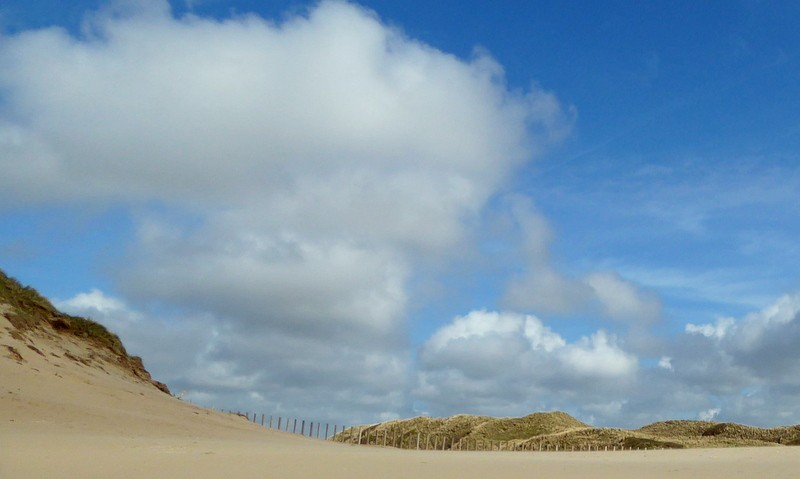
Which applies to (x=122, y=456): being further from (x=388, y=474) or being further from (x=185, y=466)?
(x=388, y=474)

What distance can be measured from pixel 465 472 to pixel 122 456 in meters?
6.39

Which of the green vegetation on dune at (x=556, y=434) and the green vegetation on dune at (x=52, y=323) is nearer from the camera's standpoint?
the green vegetation on dune at (x=52, y=323)

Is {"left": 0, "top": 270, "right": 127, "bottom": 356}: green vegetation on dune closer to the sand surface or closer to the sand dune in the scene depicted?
the sand dune

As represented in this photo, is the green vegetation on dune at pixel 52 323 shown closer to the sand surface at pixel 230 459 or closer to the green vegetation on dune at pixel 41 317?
the green vegetation on dune at pixel 41 317

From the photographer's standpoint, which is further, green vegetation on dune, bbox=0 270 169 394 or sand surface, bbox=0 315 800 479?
green vegetation on dune, bbox=0 270 169 394

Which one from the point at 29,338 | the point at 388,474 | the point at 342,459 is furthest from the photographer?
the point at 29,338

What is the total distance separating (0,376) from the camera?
2498 centimetres

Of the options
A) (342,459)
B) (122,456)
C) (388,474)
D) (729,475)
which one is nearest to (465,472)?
(388,474)

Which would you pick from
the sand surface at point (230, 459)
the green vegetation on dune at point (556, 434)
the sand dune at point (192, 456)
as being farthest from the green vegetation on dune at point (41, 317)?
the green vegetation on dune at point (556, 434)

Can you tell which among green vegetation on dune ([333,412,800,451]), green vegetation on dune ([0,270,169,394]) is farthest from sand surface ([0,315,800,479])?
green vegetation on dune ([333,412,800,451])

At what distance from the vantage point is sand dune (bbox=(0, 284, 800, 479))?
11555 mm

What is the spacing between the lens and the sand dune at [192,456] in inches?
455

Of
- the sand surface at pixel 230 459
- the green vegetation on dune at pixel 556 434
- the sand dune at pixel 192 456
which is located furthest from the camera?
the green vegetation on dune at pixel 556 434

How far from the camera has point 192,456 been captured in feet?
44.3
